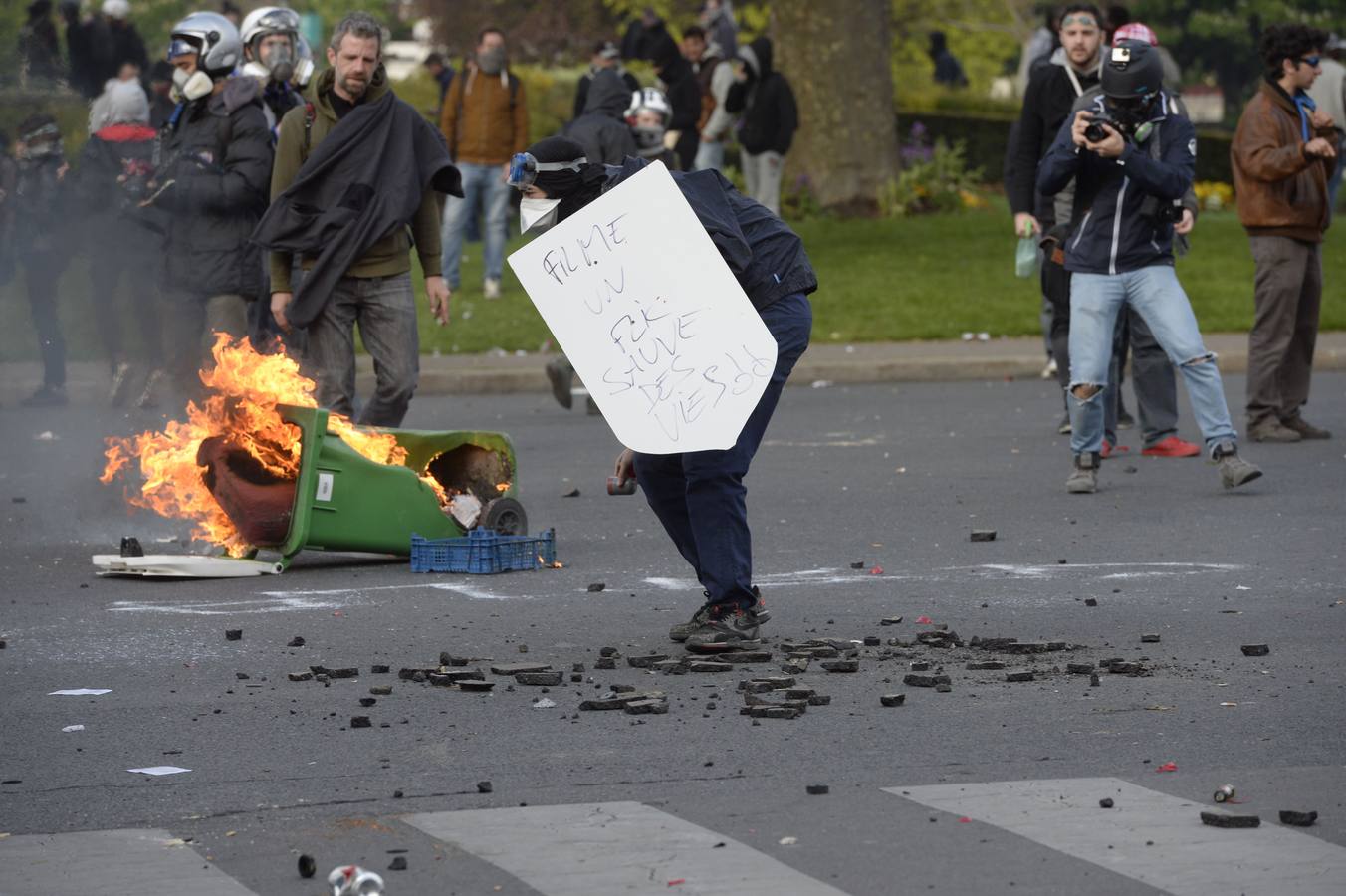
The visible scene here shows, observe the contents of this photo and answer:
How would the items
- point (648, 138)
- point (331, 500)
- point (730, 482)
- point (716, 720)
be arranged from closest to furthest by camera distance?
1. point (716, 720)
2. point (730, 482)
3. point (331, 500)
4. point (648, 138)

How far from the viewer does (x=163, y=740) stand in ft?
19.9

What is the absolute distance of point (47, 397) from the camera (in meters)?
15.8

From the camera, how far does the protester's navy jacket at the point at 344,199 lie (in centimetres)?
975

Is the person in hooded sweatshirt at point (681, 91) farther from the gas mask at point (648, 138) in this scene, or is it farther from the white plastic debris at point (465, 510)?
the white plastic debris at point (465, 510)

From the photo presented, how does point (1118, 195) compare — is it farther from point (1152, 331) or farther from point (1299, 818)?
point (1299, 818)

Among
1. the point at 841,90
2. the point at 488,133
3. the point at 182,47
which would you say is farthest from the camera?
the point at 841,90

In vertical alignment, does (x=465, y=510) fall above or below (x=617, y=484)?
below

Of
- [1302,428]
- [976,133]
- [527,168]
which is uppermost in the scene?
[976,133]

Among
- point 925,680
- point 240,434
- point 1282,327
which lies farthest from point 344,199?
point 1282,327

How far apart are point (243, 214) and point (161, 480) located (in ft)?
8.76

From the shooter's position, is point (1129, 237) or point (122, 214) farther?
point (122, 214)

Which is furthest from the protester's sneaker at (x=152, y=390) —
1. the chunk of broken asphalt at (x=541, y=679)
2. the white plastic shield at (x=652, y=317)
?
the chunk of broken asphalt at (x=541, y=679)

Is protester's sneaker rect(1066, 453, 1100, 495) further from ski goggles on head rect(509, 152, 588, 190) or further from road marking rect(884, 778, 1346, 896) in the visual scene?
road marking rect(884, 778, 1346, 896)

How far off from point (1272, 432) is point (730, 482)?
6483 millimetres
